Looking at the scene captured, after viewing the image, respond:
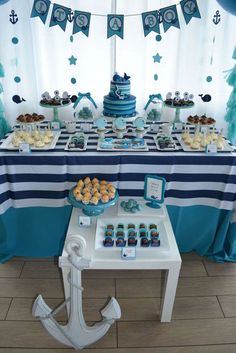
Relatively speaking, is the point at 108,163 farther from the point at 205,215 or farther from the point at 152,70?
the point at 152,70

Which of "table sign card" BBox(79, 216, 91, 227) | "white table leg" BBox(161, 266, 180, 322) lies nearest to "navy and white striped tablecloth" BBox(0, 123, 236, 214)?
"table sign card" BBox(79, 216, 91, 227)

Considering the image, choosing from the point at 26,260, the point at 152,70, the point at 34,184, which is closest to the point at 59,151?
the point at 34,184

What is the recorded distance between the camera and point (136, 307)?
1.95 metres

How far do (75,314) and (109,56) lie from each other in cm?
203

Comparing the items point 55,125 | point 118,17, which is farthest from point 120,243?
point 118,17

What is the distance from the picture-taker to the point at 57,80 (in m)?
2.71

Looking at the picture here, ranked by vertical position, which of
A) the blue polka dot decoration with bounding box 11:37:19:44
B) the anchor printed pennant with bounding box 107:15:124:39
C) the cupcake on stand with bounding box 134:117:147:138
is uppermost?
the anchor printed pennant with bounding box 107:15:124:39

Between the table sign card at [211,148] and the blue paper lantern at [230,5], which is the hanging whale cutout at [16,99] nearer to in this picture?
the table sign card at [211,148]

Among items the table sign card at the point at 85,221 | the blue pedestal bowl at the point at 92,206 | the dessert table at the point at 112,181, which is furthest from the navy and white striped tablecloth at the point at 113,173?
the table sign card at the point at 85,221

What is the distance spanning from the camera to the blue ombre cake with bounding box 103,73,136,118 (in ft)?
7.34

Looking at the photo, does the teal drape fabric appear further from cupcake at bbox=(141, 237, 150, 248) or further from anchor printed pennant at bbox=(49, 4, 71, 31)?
cupcake at bbox=(141, 237, 150, 248)

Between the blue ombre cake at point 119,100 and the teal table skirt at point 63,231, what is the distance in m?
0.74

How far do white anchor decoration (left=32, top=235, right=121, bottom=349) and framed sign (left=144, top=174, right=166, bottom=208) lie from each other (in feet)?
2.13

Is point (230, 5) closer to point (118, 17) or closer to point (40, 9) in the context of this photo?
point (118, 17)
